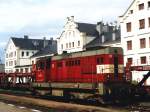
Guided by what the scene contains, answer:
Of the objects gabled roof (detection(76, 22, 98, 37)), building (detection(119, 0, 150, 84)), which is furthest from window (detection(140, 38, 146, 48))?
gabled roof (detection(76, 22, 98, 37))

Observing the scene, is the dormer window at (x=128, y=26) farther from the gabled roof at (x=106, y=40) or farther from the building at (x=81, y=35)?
the building at (x=81, y=35)

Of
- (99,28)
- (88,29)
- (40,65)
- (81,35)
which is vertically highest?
(99,28)

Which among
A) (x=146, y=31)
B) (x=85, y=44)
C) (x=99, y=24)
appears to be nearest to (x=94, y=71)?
(x=146, y=31)

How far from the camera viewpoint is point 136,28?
5656 cm

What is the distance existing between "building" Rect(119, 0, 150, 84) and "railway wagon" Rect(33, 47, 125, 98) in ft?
79.4

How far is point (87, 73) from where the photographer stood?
26.5 meters

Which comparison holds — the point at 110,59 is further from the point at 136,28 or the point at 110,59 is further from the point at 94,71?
the point at 136,28

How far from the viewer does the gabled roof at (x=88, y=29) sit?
74.7 m

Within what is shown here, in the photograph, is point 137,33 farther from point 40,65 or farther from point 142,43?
point 40,65

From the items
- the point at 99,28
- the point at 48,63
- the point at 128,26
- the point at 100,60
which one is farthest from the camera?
the point at 99,28

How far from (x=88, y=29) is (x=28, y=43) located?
3088 cm

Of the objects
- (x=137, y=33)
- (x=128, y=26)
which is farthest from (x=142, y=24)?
(x=128, y=26)

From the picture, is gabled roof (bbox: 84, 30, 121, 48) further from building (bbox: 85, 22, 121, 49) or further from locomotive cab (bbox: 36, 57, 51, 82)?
locomotive cab (bbox: 36, 57, 51, 82)

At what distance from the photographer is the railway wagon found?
2483 centimetres
